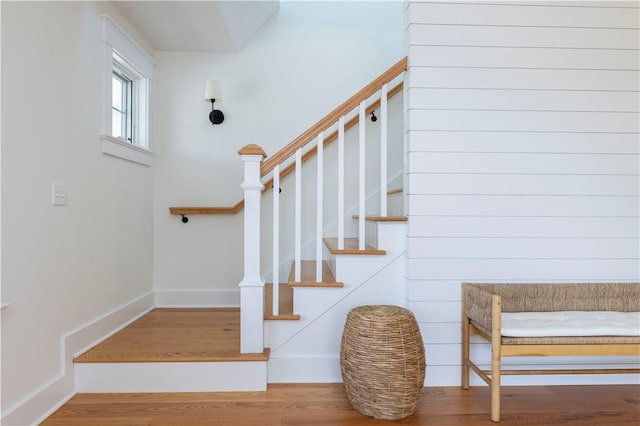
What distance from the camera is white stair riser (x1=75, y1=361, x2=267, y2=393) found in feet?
6.69

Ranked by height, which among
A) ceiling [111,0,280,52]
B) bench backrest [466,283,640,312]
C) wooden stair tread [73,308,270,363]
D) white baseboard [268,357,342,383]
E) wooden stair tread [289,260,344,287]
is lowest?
white baseboard [268,357,342,383]

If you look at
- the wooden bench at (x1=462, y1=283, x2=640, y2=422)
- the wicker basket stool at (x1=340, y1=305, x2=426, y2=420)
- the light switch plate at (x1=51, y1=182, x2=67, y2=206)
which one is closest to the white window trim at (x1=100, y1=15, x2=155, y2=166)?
the light switch plate at (x1=51, y1=182, x2=67, y2=206)

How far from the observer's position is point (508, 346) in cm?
179

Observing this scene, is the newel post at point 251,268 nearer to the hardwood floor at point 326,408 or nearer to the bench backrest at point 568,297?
the hardwood floor at point 326,408

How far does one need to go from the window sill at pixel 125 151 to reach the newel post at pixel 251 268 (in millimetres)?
993

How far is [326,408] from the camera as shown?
1.90m

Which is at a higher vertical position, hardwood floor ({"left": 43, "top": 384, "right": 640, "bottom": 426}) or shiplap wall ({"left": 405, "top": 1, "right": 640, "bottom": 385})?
shiplap wall ({"left": 405, "top": 1, "right": 640, "bottom": 385})

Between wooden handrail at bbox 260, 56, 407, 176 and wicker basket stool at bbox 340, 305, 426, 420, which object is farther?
wooden handrail at bbox 260, 56, 407, 176

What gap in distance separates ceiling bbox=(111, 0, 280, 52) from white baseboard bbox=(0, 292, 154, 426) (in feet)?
6.69

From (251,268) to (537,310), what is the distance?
1.63 m

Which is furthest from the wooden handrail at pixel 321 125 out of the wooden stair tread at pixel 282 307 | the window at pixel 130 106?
the window at pixel 130 106

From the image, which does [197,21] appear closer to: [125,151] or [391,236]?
[125,151]

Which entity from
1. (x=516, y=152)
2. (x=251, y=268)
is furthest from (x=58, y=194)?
(x=516, y=152)

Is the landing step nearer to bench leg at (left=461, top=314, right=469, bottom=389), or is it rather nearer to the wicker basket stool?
the wicker basket stool
